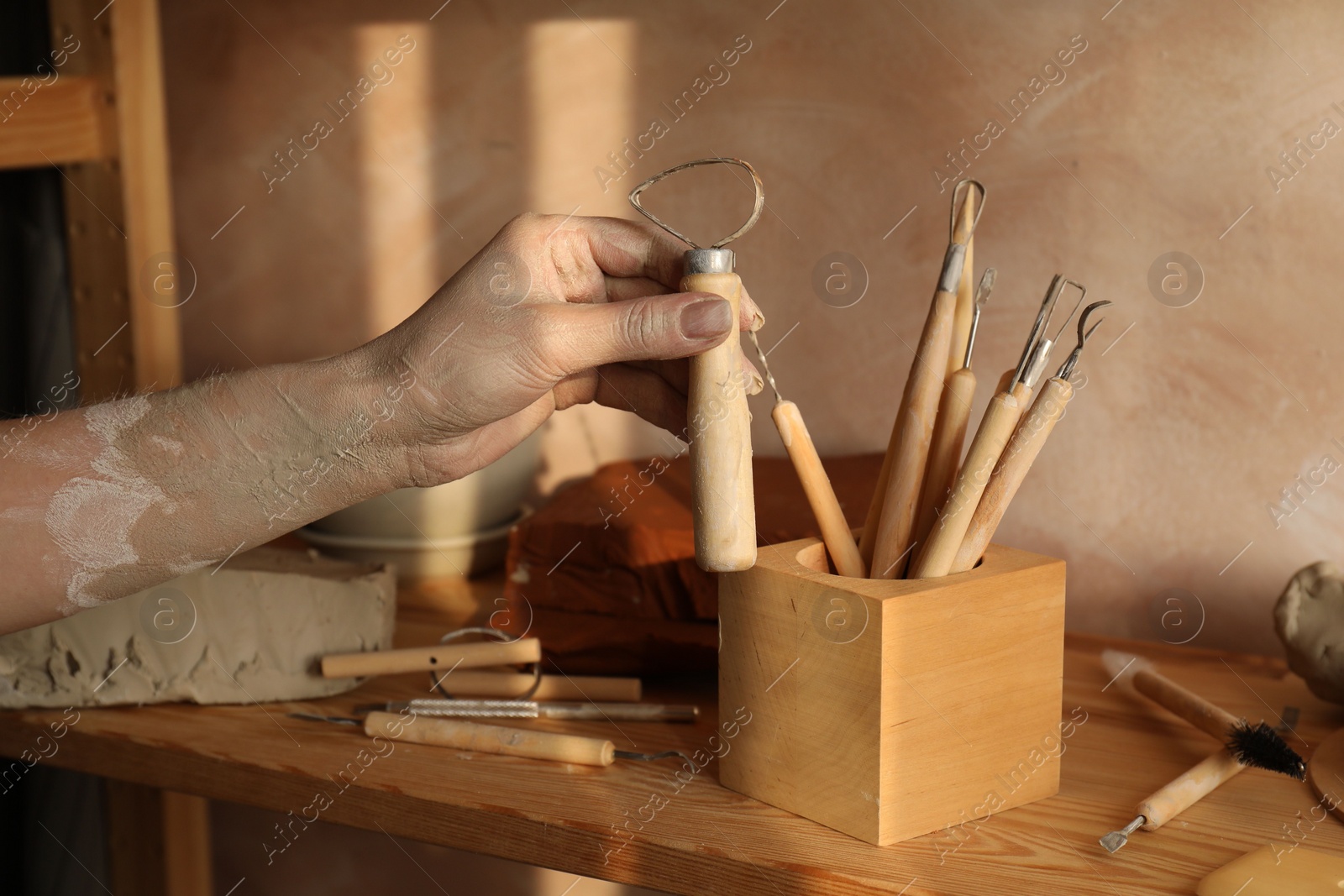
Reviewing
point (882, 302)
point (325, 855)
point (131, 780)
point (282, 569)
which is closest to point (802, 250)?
point (882, 302)

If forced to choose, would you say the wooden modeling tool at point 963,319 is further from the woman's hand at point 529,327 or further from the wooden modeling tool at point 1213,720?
the wooden modeling tool at point 1213,720

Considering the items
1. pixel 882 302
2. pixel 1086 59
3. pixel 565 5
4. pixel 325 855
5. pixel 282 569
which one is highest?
pixel 565 5

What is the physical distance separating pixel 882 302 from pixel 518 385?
1.60 feet

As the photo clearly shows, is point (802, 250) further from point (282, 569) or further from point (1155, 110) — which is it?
point (282, 569)

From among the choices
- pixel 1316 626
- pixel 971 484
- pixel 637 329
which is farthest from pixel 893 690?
pixel 1316 626

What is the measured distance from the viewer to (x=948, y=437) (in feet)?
2.31

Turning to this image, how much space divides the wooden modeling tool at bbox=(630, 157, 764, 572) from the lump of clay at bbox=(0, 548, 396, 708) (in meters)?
0.39

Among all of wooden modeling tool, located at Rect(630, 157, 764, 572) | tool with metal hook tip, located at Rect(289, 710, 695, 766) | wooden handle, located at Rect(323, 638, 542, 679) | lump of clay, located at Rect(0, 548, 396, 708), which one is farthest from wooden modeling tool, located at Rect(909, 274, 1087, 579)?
lump of clay, located at Rect(0, 548, 396, 708)

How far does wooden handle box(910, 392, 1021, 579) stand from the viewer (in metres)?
0.65

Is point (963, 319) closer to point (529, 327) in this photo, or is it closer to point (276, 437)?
point (529, 327)

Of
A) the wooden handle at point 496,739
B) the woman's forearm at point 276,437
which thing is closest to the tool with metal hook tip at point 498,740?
the wooden handle at point 496,739

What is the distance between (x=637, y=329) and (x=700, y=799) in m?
0.28

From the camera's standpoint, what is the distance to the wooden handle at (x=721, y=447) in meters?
0.60

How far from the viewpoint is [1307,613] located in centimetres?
79
